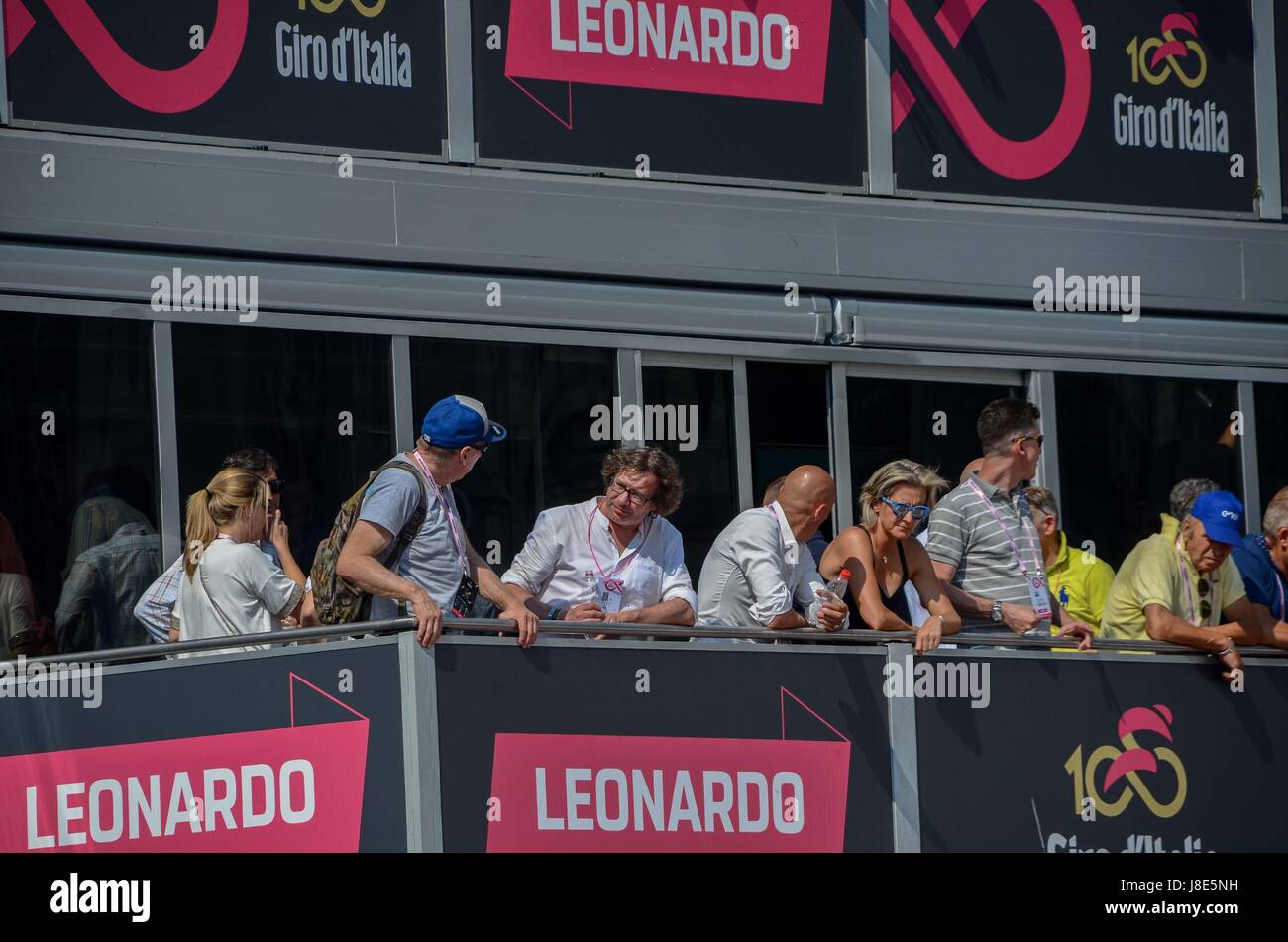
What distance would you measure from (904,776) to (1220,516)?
5.92 feet

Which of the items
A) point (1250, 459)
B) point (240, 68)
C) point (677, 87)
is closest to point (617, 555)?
point (240, 68)

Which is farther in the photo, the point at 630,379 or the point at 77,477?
the point at 630,379

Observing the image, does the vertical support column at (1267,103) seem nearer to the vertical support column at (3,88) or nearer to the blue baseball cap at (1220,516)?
the blue baseball cap at (1220,516)

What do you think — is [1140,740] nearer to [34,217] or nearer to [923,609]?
[923,609]

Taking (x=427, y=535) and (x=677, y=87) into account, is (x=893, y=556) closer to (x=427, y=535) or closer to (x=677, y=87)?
(x=427, y=535)

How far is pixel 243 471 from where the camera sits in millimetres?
9211

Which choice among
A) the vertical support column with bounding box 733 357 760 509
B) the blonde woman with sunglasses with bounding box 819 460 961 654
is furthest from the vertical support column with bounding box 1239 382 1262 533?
the blonde woman with sunglasses with bounding box 819 460 961 654

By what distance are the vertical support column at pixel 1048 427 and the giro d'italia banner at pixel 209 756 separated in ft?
14.7

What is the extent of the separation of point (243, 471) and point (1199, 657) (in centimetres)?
425

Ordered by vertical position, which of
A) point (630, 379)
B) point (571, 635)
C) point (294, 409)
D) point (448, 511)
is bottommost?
point (571, 635)

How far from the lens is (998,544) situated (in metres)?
9.93

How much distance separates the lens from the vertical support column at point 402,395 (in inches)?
Result: 412
